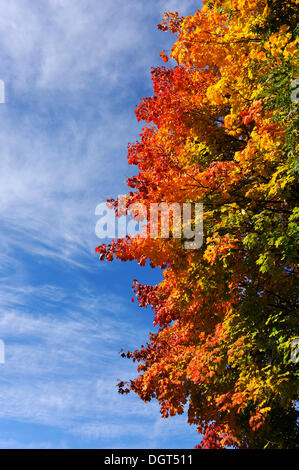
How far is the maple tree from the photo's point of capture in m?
8.33

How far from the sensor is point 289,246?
24.9ft

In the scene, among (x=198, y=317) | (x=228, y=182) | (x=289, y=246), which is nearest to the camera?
(x=289, y=246)

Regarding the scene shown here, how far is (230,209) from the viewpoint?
8.90m

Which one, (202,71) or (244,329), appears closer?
(244,329)

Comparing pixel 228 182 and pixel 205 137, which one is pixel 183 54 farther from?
pixel 228 182

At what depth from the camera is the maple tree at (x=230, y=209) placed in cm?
833

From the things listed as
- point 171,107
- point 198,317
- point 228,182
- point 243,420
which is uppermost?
point 171,107

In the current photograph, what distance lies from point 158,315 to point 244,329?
3.97 metres
